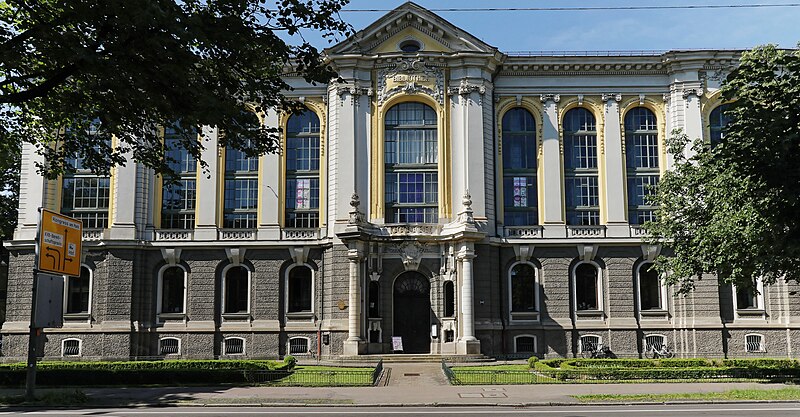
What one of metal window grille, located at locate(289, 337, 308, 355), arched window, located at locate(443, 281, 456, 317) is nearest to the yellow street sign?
metal window grille, located at locate(289, 337, 308, 355)

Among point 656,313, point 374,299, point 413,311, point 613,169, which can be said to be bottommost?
point 656,313

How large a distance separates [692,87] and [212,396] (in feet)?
109

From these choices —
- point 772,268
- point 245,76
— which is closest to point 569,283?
point 772,268

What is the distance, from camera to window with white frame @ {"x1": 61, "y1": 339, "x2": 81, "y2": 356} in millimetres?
42062

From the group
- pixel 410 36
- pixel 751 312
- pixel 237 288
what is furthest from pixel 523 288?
pixel 237 288

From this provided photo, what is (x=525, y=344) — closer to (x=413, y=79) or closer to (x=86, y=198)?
(x=413, y=79)

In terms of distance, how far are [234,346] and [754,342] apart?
95.5 ft

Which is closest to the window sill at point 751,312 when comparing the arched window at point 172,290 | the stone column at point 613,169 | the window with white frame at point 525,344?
the stone column at point 613,169

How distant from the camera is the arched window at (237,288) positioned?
143 feet

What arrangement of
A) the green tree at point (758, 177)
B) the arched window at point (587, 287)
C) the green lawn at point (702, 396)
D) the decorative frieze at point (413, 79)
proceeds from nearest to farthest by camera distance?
the green lawn at point (702, 396) < the green tree at point (758, 177) < the arched window at point (587, 287) < the decorative frieze at point (413, 79)

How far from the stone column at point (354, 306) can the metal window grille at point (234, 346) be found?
21.7 ft

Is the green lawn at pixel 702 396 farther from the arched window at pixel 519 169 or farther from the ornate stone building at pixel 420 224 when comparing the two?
the arched window at pixel 519 169

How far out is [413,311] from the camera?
138ft

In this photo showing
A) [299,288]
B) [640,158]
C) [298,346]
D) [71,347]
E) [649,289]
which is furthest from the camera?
[640,158]
